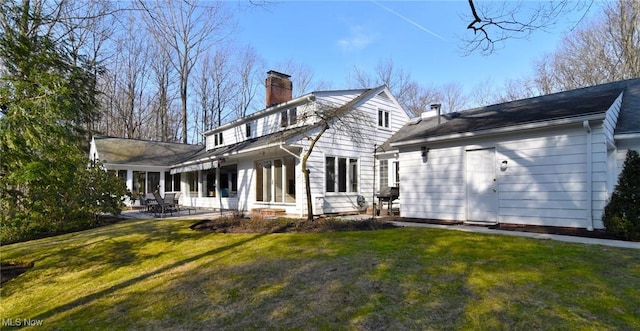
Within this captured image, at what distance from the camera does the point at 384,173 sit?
1430 centimetres

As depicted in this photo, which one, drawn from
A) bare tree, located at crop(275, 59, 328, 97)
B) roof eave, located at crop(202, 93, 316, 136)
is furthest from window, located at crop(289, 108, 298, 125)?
bare tree, located at crop(275, 59, 328, 97)

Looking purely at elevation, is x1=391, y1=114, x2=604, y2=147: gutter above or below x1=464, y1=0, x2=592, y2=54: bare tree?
below

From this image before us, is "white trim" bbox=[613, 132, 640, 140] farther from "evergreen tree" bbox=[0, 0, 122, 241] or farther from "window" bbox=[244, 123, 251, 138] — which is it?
"window" bbox=[244, 123, 251, 138]

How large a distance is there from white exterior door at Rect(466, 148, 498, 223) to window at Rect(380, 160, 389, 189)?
4.74 m

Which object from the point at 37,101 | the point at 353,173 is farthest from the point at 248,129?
the point at 37,101

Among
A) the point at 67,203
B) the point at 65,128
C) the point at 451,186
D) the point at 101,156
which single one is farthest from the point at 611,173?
the point at 101,156

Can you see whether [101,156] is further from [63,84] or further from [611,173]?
[611,173]

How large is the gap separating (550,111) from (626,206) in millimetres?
2892

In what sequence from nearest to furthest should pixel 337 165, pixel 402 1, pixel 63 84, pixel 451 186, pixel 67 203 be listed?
pixel 63 84
pixel 402 1
pixel 451 186
pixel 67 203
pixel 337 165

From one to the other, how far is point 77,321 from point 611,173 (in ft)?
36.9

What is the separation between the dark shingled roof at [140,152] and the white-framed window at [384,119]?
44.5 feet

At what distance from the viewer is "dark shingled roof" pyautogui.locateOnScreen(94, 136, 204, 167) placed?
20078 mm

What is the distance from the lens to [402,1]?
9.29m

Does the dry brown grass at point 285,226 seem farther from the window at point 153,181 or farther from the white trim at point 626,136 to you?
the window at point 153,181
